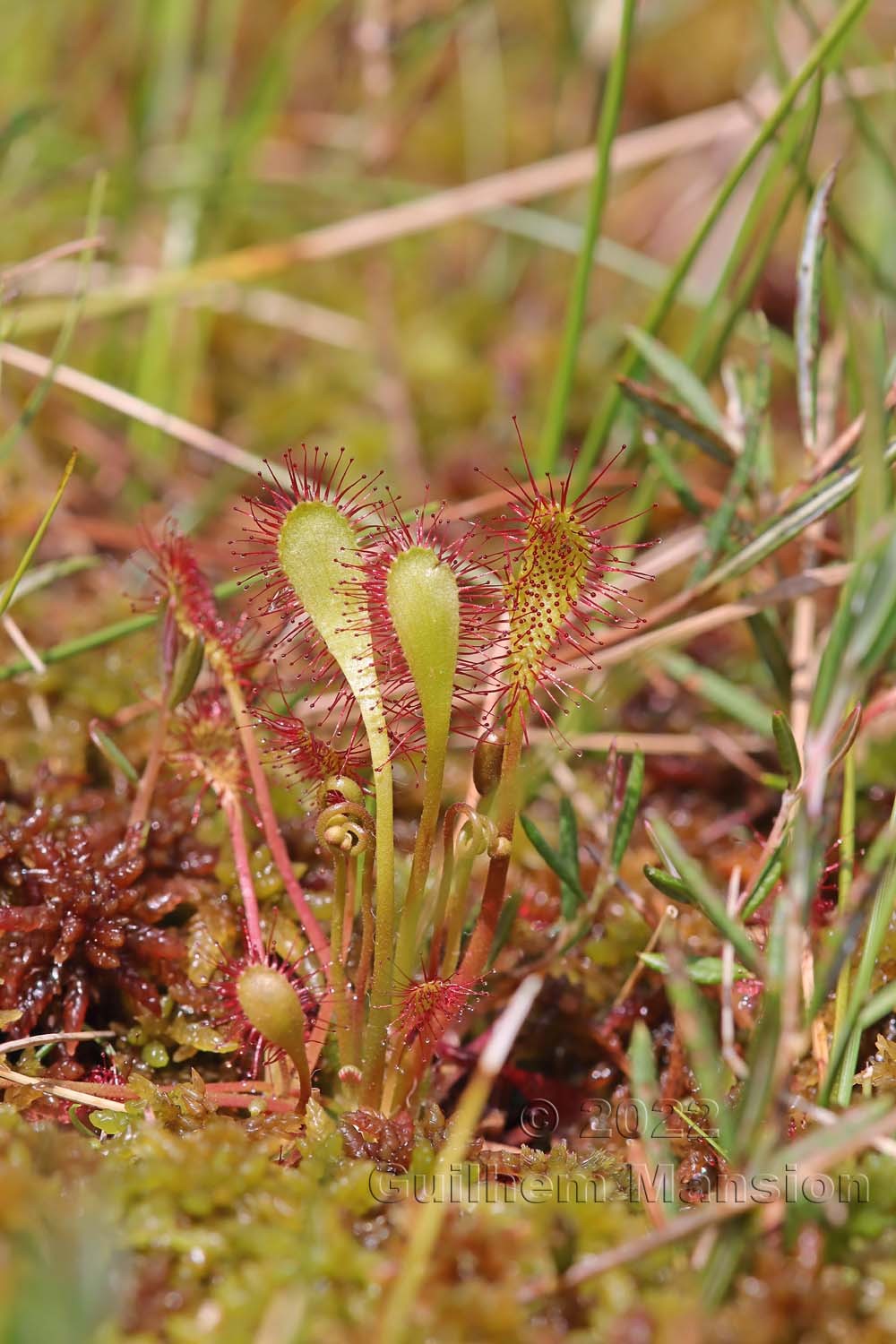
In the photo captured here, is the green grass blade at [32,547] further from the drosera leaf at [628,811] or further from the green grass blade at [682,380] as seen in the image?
the green grass blade at [682,380]

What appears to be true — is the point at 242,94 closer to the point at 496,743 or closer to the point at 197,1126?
the point at 496,743

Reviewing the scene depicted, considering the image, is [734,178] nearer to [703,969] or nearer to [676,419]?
[676,419]

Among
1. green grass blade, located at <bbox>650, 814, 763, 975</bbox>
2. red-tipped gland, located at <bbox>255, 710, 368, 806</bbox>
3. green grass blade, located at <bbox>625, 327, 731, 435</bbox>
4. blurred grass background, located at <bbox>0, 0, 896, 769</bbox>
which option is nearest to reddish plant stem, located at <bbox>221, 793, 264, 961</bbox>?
red-tipped gland, located at <bbox>255, 710, 368, 806</bbox>

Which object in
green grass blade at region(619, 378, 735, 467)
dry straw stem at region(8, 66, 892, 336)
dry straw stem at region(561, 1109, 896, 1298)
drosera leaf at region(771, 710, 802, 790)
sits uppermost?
dry straw stem at region(8, 66, 892, 336)

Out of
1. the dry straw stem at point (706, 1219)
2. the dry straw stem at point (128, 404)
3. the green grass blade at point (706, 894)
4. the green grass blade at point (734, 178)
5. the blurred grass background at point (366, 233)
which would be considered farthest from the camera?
the blurred grass background at point (366, 233)

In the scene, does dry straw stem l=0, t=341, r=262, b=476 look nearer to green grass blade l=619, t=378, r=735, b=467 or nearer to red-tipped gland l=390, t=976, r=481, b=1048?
green grass blade l=619, t=378, r=735, b=467

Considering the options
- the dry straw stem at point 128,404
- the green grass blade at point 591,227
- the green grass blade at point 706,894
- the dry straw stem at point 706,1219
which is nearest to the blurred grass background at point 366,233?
the dry straw stem at point 128,404

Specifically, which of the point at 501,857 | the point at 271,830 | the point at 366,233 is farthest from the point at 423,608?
the point at 366,233
